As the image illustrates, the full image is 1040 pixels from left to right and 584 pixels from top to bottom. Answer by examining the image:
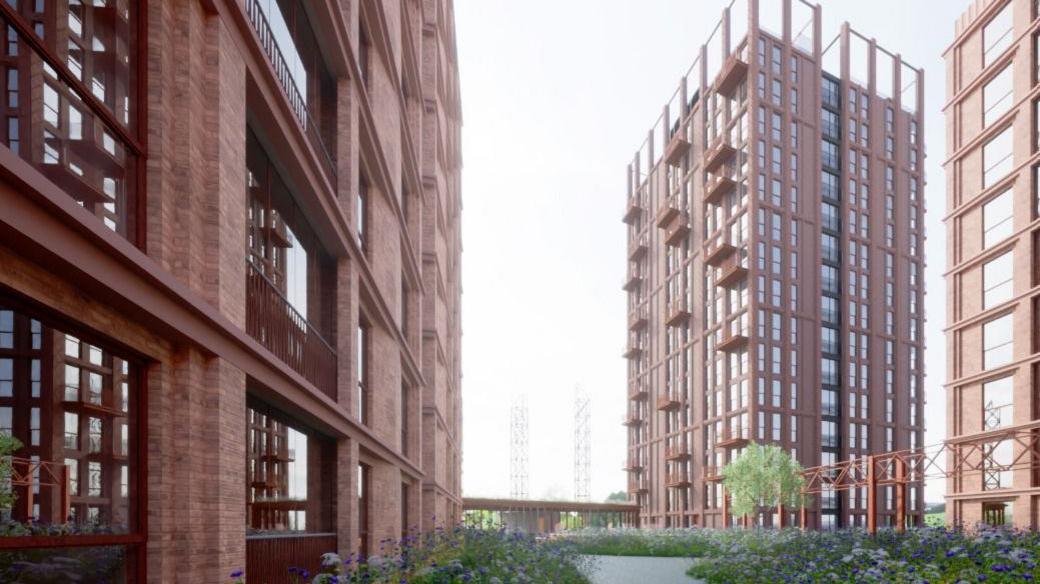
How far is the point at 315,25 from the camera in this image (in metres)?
12.1

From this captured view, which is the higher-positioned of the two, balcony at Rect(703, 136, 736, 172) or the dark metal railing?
balcony at Rect(703, 136, 736, 172)

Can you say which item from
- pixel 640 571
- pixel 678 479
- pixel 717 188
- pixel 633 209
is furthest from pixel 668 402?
pixel 640 571

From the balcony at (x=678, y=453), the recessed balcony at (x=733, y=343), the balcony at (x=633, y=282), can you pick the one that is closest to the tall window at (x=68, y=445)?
the recessed balcony at (x=733, y=343)

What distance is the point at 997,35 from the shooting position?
3328 centimetres

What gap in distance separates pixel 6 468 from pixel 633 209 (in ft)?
225

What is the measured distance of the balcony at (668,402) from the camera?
60312mm

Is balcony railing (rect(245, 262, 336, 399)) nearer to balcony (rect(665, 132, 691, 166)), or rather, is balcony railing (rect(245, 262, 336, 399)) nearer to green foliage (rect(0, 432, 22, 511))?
green foliage (rect(0, 432, 22, 511))

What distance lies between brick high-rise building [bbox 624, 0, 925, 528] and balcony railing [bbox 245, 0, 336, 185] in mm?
41145

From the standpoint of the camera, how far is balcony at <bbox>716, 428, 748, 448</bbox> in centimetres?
5041

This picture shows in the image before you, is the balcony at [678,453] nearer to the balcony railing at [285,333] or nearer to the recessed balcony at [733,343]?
the recessed balcony at [733,343]

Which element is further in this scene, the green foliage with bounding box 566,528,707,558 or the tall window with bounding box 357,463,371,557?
the green foliage with bounding box 566,528,707,558

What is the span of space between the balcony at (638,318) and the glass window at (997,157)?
36936mm

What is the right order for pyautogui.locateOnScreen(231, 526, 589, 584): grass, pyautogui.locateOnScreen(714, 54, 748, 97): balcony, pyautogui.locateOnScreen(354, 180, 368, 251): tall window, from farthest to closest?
pyautogui.locateOnScreen(714, 54, 748, 97): balcony
pyautogui.locateOnScreen(354, 180, 368, 251): tall window
pyautogui.locateOnScreen(231, 526, 589, 584): grass

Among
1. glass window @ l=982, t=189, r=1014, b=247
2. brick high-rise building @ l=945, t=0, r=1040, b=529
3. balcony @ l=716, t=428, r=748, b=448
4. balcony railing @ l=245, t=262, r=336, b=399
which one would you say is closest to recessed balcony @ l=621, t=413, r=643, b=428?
balcony @ l=716, t=428, r=748, b=448
